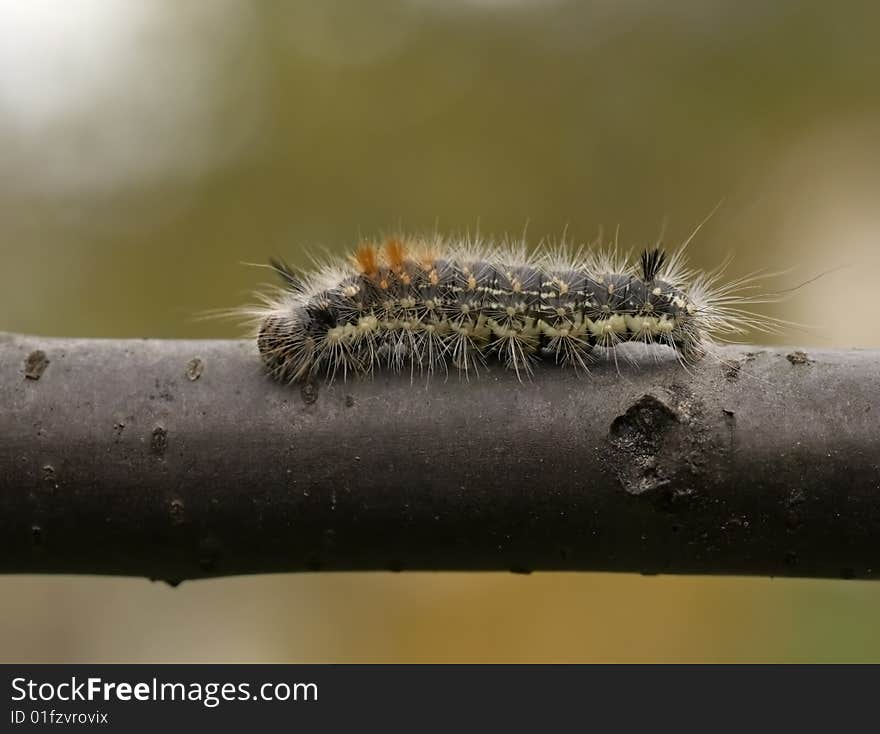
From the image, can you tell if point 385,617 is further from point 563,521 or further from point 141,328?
point 563,521

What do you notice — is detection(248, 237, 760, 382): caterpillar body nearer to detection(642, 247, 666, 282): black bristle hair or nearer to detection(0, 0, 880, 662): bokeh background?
detection(642, 247, 666, 282): black bristle hair

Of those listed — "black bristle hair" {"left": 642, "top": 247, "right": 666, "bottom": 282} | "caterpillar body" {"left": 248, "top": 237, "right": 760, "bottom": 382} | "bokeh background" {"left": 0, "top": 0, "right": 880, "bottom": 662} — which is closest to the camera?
"caterpillar body" {"left": 248, "top": 237, "right": 760, "bottom": 382}

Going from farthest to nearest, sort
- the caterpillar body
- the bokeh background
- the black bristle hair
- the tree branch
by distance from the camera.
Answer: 1. the bokeh background
2. the black bristle hair
3. the caterpillar body
4. the tree branch

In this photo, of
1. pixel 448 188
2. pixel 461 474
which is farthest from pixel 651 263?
pixel 448 188

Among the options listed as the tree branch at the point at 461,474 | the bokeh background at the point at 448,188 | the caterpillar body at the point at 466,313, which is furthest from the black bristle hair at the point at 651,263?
the bokeh background at the point at 448,188

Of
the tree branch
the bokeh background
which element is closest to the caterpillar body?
the tree branch

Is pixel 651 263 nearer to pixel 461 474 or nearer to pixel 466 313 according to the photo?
pixel 466 313

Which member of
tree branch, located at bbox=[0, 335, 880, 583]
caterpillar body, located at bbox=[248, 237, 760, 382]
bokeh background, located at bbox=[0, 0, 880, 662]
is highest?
bokeh background, located at bbox=[0, 0, 880, 662]
